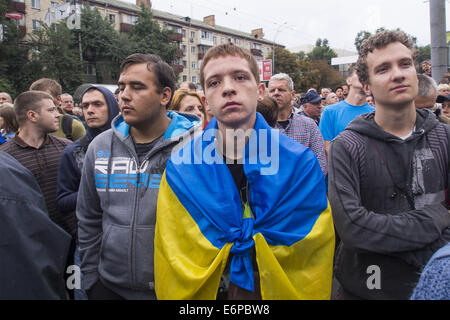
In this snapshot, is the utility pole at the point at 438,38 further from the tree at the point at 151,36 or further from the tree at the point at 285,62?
the tree at the point at 285,62

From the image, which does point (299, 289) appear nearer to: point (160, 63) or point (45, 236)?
point (45, 236)

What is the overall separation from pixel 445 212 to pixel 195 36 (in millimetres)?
57900

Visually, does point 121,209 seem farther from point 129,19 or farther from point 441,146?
point 129,19

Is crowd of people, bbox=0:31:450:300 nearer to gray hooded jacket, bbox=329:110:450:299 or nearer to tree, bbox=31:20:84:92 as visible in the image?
gray hooded jacket, bbox=329:110:450:299

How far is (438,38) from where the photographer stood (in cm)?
638

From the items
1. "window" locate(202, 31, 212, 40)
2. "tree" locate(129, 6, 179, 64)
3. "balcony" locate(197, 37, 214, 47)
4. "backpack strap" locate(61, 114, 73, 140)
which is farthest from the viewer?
"window" locate(202, 31, 212, 40)

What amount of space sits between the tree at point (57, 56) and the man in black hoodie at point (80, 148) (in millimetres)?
29536

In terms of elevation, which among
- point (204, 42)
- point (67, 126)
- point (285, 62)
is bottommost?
point (67, 126)

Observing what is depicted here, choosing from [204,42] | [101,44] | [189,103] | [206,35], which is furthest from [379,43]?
[206,35]

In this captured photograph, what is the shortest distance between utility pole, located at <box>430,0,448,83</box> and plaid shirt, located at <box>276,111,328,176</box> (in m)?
4.31

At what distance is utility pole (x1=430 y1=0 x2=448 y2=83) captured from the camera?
244 inches

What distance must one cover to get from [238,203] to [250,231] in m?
0.18

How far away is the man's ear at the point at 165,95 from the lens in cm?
255

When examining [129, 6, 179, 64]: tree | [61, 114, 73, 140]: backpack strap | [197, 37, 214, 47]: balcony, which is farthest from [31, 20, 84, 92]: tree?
[61, 114, 73, 140]: backpack strap
